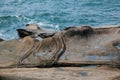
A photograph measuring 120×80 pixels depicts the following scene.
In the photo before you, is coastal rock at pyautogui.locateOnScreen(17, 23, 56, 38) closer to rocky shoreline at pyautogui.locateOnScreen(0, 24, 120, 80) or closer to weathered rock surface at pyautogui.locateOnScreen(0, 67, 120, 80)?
rocky shoreline at pyautogui.locateOnScreen(0, 24, 120, 80)

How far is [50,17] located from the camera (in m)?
17.5

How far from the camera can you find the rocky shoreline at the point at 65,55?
7.10m


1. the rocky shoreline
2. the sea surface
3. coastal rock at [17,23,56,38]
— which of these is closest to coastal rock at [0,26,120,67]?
the rocky shoreline

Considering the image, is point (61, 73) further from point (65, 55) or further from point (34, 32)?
point (34, 32)

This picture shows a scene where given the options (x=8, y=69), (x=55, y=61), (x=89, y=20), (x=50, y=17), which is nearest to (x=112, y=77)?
(x=55, y=61)

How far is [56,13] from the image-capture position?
18.1m

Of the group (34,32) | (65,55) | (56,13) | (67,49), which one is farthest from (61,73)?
→ (56,13)

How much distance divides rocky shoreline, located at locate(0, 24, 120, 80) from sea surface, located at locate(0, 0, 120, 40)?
599 centimetres

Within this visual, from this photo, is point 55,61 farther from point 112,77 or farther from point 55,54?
point 112,77

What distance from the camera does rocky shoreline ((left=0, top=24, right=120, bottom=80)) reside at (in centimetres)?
710

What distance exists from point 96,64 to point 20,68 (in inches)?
58.0

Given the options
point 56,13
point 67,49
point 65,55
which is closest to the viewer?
point 65,55

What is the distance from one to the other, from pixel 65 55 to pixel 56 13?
33.4 ft

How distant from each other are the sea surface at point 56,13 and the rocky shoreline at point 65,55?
599cm
